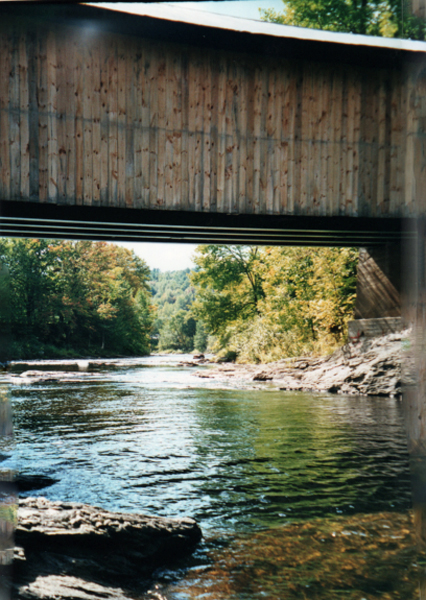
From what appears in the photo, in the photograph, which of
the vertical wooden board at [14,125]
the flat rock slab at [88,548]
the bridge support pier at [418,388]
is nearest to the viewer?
the flat rock slab at [88,548]

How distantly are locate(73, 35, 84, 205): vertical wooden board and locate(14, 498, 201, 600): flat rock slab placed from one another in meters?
3.92

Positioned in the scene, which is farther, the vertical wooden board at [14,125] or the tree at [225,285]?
the tree at [225,285]

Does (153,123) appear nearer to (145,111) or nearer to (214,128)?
(145,111)

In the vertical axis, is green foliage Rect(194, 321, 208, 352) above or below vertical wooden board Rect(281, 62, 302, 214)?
below

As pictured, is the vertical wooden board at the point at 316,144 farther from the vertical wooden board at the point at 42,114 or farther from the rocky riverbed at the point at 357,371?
the rocky riverbed at the point at 357,371

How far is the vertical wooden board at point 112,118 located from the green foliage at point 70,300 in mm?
29878

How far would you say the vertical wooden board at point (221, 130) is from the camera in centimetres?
695

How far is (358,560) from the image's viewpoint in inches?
147

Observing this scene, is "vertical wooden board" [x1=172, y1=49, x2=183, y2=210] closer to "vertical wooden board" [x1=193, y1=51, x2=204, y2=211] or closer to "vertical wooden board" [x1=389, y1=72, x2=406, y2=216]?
"vertical wooden board" [x1=193, y1=51, x2=204, y2=211]

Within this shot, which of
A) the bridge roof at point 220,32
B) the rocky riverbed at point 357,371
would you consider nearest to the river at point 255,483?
the rocky riverbed at point 357,371

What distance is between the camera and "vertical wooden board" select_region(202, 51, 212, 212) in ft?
22.7

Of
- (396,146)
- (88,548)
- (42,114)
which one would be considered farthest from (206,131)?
(88,548)

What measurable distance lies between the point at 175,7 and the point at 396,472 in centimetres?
656

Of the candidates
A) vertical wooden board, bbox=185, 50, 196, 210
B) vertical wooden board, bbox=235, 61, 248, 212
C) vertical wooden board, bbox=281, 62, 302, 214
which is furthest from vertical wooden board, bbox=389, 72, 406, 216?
vertical wooden board, bbox=185, 50, 196, 210
